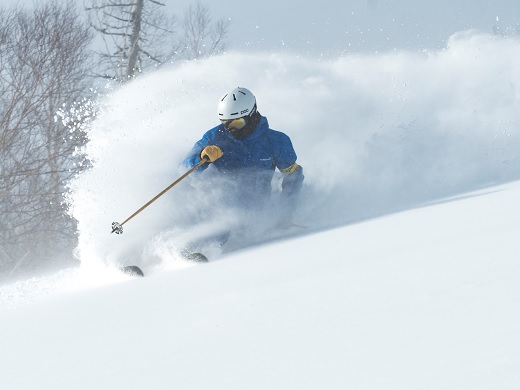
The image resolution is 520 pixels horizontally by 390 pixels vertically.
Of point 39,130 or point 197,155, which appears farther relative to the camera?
point 39,130

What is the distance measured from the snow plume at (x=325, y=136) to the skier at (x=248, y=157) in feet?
0.61

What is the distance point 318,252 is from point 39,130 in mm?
14509

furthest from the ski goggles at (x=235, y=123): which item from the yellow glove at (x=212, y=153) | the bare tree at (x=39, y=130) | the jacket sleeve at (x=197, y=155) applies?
the bare tree at (x=39, y=130)

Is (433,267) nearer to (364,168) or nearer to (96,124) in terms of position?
(364,168)

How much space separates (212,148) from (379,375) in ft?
14.1

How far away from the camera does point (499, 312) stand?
2105 millimetres

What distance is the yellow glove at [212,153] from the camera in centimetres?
605

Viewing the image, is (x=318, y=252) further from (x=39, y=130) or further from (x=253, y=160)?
(x=39, y=130)

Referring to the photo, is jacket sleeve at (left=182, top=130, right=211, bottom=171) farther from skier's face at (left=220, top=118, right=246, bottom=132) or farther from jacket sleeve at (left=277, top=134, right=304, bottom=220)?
jacket sleeve at (left=277, top=134, right=304, bottom=220)

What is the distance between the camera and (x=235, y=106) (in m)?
6.29

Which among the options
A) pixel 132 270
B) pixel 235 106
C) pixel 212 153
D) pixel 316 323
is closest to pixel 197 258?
pixel 132 270

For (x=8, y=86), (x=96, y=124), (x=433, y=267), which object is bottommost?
(x=433, y=267)

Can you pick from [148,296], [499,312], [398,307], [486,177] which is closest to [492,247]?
[398,307]

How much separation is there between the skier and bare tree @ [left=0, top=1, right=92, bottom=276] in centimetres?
1053
